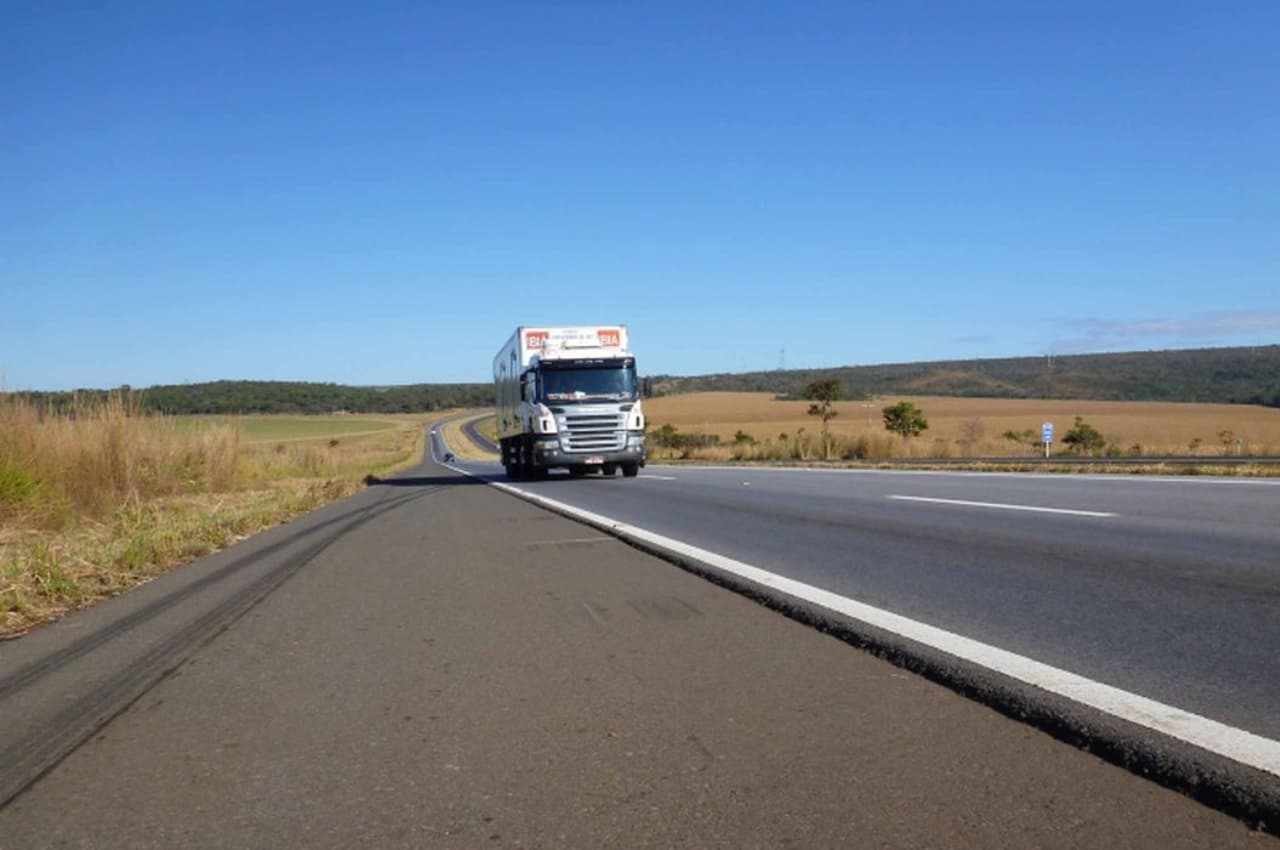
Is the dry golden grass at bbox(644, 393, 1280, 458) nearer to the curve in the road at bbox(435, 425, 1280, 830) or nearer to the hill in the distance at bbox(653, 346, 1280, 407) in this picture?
the hill in the distance at bbox(653, 346, 1280, 407)

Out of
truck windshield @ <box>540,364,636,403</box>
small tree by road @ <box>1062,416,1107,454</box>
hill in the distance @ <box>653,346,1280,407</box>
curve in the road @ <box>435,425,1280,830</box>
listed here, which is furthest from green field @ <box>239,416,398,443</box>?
small tree by road @ <box>1062,416,1107,454</box>

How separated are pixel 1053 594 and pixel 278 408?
104753mm

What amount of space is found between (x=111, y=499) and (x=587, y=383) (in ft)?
41.6

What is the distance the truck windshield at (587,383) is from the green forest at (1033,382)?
58276mm

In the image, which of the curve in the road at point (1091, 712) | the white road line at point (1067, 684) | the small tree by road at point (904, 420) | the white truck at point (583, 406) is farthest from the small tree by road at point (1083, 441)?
the curve in the road at point (1091, 712)

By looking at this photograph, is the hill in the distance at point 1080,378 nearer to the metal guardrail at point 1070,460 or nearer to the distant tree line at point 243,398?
the metal guardrail at point 1070,460

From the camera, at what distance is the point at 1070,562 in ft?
29.8

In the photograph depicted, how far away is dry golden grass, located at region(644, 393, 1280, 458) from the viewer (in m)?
50.1

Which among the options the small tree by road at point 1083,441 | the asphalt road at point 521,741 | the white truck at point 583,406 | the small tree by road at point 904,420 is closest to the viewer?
the asphalt road at point 521,741

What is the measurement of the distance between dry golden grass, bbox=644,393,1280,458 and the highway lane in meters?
29.0

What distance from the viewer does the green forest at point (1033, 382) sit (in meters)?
115

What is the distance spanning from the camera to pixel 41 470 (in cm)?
1514

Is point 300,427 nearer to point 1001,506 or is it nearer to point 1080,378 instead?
point 1001,506

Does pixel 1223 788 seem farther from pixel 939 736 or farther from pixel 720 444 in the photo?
pixel 720 444
